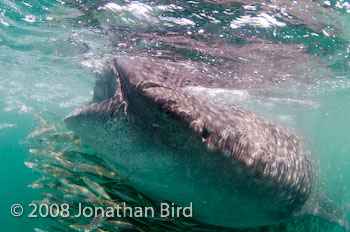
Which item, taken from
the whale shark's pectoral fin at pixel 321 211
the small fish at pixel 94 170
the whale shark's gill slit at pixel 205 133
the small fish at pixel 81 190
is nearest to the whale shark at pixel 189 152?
the whale shark's gill slit at pixel 205 133

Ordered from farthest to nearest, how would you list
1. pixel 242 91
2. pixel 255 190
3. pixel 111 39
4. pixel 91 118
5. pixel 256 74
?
pixel 242 91 → pixel 256 74 → pixel 111 39 → pixel 91 118 → pixel 255 190

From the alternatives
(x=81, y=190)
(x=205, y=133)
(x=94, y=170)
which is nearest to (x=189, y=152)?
(x=205, y=133)

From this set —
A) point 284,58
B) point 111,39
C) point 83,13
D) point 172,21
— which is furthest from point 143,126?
point 284,58

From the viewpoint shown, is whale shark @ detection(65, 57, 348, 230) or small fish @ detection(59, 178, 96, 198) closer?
whale shark @ detection(65, 57, 348, 230)

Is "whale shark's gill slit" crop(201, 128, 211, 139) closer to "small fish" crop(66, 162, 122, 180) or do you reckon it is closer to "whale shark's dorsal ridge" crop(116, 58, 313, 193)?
"whale shark's dorsal ridge" crop(116, 58, 313, 193)

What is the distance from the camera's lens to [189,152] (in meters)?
2.62

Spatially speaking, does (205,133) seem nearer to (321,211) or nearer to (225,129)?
(225,129)

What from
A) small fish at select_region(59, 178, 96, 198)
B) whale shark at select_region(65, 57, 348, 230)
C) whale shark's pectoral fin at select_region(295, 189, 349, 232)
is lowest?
whale shark's pectoral fin at select_region(295, 189, 349, 232)

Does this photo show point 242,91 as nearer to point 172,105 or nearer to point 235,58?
point 235,58

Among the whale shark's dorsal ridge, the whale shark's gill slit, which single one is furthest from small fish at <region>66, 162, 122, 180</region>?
the whale shark's gill slit

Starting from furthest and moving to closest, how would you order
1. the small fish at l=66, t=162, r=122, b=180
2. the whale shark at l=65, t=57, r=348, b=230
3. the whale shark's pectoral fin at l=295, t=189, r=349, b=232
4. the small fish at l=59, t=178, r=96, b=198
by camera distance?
the whale shark's pectoral fin at l=295, t=189, r=349, b=232 → the small fish at l=59, t=178, r=96, b=198 → the small fish at l=66, t=162, r=122, b=180 → the whale shark at l=65, t=57, r=348, b=230

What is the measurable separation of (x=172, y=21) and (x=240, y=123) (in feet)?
14.3

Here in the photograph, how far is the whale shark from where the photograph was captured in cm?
262

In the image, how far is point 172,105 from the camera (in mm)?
2574
